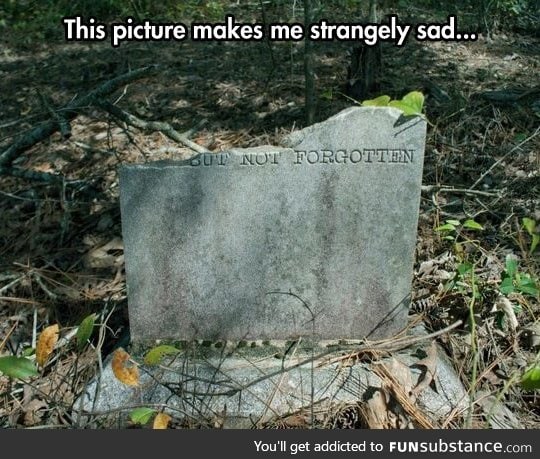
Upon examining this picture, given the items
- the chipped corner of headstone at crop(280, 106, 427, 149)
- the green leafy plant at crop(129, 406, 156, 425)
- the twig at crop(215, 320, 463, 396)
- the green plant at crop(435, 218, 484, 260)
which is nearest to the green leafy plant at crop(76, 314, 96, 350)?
the green leafy plant at crop(129, 406, 156, 425)

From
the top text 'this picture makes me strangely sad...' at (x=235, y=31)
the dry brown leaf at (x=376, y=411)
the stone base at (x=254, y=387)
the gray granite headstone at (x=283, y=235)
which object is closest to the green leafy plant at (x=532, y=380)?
the stone base at (x=254, y=387)

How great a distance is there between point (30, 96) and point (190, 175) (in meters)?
3.59

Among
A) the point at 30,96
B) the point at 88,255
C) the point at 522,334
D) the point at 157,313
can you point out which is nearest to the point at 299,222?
the point at 157,313

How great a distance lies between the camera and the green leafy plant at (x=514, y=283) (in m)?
2.54

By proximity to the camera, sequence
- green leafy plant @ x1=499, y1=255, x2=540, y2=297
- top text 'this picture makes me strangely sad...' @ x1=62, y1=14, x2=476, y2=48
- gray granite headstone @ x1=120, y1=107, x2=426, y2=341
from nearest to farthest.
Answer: gray granite headstone @ x1=120, y1=107, x2=426, y2=341 → green leafy plant @ x1=499, y1=255, x2=540, y2=297 → top text 'this picture makes me strangely sad...' @ x1=62, y1=14, x2=476, y2=48

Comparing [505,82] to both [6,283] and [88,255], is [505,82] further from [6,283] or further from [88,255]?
[6,283]

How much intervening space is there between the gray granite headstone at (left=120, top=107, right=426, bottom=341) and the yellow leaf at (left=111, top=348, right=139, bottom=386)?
0.31 metres

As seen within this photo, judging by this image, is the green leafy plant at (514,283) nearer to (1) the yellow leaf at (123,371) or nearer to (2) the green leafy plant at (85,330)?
(1) the yellow leaf at (123,371)

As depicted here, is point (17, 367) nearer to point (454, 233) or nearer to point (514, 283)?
point (514, 283)

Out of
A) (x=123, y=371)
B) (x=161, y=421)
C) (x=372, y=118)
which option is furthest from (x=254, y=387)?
(x=372, y=118)

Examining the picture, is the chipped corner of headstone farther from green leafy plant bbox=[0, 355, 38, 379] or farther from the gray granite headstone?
green leafy plant bbox=[0, 355, 38, 379]

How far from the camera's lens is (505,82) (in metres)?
4.78

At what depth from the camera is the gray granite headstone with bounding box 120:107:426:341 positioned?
226cm

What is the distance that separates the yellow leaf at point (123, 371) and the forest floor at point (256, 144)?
29 centimetres
